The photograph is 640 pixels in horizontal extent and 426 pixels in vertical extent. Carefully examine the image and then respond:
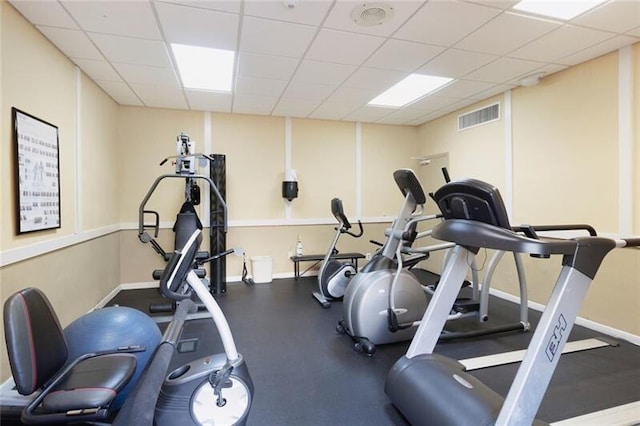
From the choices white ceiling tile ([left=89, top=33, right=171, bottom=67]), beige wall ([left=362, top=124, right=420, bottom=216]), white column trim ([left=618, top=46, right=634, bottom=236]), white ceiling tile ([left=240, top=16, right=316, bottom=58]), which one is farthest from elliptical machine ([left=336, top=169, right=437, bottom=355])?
beige wall ([left=362, top=124, right=420, bottom=216])

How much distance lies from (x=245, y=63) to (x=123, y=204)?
305 centimetres

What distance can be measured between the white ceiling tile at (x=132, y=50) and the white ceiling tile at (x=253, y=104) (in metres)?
1.23

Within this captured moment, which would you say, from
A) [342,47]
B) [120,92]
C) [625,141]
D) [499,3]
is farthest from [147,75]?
[625,141]

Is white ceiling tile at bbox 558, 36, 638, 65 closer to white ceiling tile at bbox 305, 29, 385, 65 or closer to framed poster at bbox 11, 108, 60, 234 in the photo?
white ceiling tile at bbox 305, 29, 385, 65

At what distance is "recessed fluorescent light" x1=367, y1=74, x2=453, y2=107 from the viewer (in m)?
3.90

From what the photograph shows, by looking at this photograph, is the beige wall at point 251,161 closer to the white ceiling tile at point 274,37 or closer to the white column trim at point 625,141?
the white ceiling tile at point 274,37

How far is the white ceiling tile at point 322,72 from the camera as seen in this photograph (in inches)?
132

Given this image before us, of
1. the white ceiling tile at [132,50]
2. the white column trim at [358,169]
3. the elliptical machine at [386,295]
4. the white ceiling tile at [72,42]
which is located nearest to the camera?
the white ceiling tile at [72,42]

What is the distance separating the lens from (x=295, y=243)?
18.5ft

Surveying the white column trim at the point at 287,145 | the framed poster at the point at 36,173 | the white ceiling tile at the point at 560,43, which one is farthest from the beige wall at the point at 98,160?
the white ceiling tile at the point at 560,43

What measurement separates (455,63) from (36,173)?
406 cm

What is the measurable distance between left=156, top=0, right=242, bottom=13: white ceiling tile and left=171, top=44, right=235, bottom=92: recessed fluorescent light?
0.69 meters

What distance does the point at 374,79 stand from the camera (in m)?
3.78

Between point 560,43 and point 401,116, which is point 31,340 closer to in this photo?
point 560,43
